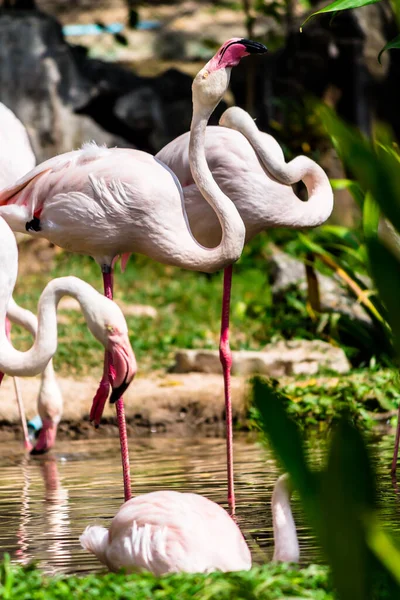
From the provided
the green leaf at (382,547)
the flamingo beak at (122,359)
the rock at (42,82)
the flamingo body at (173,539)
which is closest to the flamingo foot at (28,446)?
the flamingo beak at (122,359)

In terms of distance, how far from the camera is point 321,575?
2611 millimetres

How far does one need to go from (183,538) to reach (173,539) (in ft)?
0.09

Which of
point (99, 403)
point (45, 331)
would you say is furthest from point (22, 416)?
point (45, 331)

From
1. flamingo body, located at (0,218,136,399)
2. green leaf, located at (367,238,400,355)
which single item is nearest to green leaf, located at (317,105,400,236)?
green leaf, located at (367,238,400,355)

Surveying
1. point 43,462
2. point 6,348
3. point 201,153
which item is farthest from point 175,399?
point 6,348

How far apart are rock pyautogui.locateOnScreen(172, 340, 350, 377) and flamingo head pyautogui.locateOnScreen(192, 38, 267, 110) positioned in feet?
7.88

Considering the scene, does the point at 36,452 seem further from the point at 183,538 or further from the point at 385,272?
the point at 385,272

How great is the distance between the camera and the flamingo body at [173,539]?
2760mm

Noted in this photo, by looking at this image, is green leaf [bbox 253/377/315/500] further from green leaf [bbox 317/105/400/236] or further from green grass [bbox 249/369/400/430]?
green grass [bbox 249/369/400/430]

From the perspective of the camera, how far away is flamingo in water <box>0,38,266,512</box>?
411 centimetres

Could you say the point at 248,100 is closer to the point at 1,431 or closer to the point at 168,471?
the point at 1,431

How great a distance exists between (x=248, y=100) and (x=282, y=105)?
148 cm

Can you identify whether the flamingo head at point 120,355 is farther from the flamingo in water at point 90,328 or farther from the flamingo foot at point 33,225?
the flamingo foot at point 33,225

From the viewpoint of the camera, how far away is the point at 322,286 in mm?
7738
